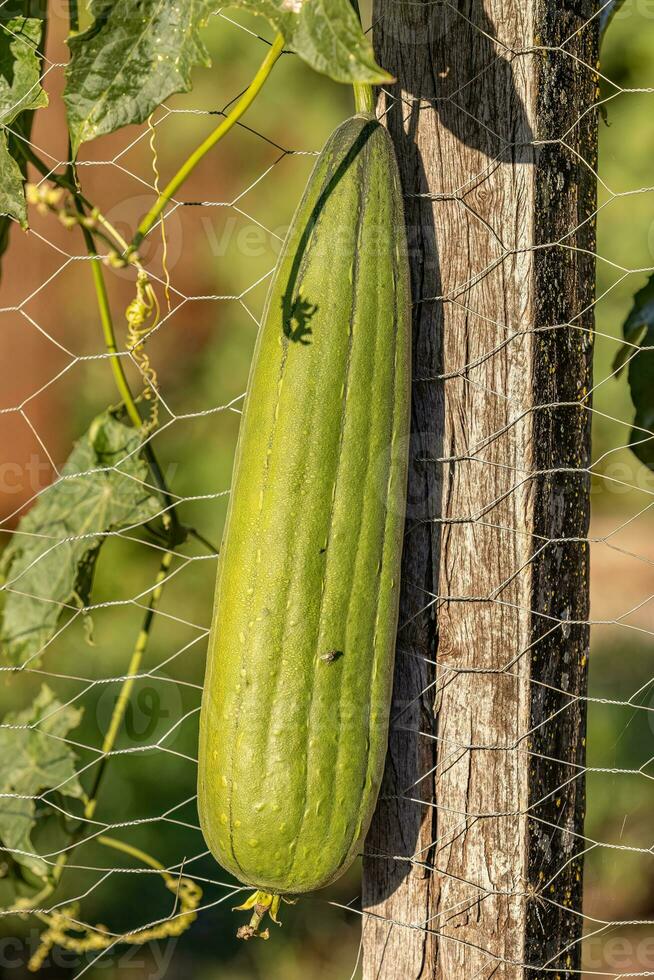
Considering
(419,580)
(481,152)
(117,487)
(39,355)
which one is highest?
(39,355)

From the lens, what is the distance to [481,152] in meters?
0.78

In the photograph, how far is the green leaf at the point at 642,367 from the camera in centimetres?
Result: 98

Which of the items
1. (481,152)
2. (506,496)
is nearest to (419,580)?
(506,496)

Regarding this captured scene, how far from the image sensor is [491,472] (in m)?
0.80

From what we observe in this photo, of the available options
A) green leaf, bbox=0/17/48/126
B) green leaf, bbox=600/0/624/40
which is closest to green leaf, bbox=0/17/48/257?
green leaf, bbox=0/17/48/126

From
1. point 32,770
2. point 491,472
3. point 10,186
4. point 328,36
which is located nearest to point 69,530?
point 32,770

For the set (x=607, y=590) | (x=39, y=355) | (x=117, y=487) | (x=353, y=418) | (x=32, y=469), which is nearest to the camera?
(x=353, y=418)

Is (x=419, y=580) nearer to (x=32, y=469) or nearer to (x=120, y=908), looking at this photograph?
(x=120, y=908)

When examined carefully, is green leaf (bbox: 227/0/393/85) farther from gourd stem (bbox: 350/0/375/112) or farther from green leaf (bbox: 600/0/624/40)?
green leaf (bbox: 600/0/624/40)

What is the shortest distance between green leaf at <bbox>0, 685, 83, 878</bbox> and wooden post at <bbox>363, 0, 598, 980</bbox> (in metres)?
0.50

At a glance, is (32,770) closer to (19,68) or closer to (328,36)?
(19,68)

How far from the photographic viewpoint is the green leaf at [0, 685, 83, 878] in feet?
3.83

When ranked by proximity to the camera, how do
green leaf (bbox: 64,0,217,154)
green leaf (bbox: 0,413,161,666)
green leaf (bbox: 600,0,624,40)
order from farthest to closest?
green leaf (bbox: 0,413,161,666) → green leaf (bbox: 600,0,624,40) → green leaf (bbox: 64,0,217,154)

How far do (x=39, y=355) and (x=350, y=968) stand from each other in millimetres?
1808
